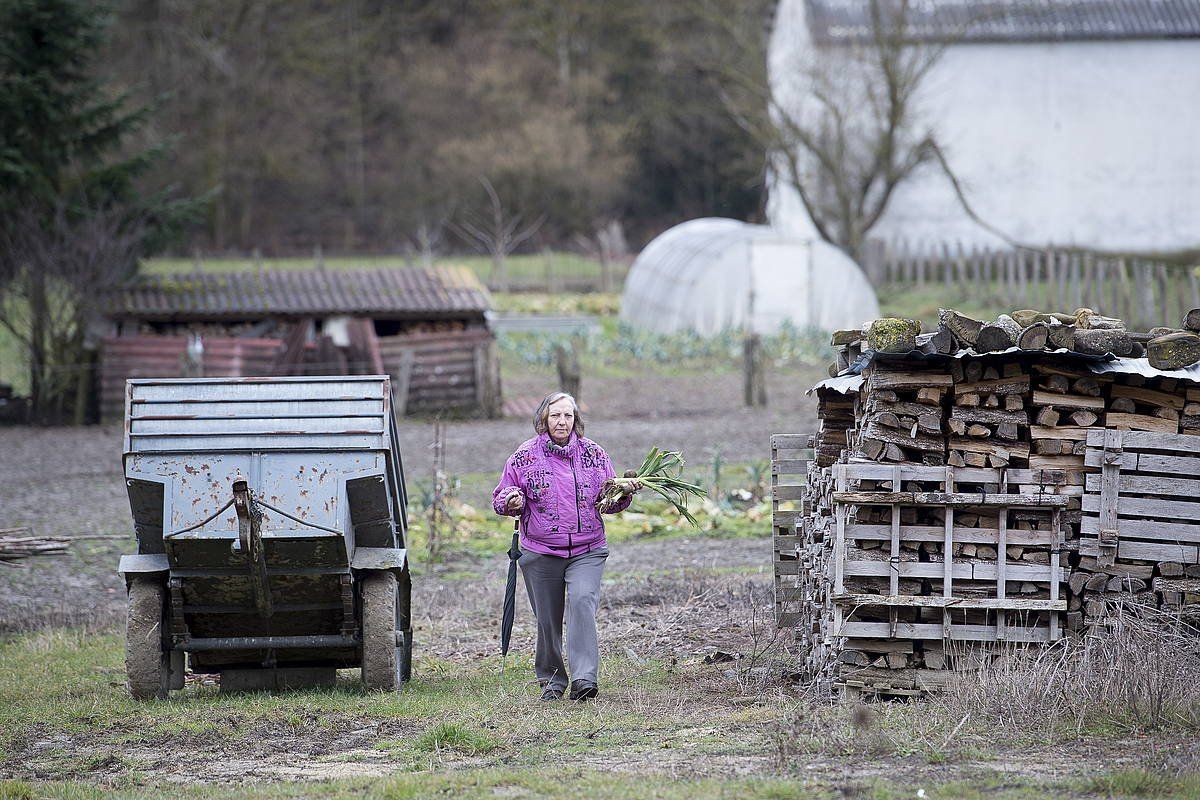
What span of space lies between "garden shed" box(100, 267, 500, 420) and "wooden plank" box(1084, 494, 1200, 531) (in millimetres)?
16205

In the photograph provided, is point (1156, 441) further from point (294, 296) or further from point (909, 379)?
point (294, 296)

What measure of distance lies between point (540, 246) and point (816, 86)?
56.5ft

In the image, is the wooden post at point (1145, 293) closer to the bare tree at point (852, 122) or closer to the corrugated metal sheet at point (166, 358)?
the bare tree at point (852, 122)

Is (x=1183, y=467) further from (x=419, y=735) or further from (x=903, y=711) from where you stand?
(x=419, y=735)

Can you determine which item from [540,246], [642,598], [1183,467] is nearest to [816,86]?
[540,246]

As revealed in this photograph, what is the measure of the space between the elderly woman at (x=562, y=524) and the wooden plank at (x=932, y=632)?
4.62ft

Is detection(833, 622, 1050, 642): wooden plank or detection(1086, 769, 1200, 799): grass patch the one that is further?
detection(833, 622, 1050, 642): wooden plank

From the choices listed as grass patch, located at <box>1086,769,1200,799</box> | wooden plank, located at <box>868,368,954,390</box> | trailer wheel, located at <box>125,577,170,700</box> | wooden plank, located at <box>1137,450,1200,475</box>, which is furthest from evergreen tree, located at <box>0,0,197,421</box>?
grass patch, located at <box>1086,769,1200,799</box>

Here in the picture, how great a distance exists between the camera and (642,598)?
11461 mm

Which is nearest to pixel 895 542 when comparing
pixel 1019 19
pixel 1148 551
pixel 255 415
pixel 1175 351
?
pixel 1148 551

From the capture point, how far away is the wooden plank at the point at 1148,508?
7.46 metres

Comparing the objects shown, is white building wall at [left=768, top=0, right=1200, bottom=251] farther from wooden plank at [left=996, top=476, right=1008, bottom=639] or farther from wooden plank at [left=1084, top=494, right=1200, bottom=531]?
wooden plank at [left=996, top=476, right=1008, bottom=639]

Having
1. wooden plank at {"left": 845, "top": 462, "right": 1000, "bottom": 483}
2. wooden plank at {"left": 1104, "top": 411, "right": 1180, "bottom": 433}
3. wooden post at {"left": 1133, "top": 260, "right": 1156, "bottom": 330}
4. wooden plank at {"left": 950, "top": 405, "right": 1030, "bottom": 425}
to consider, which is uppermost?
wooden post at {"left": 1133, "top": 260, "right": 1156, "bottom": 330}

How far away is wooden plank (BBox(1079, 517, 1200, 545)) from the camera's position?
7.45 metres
